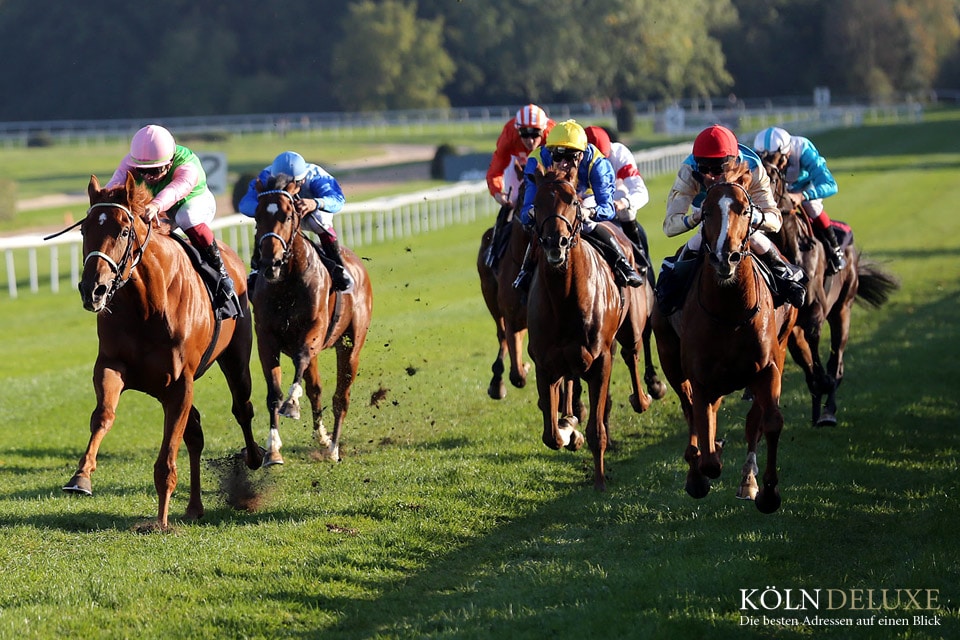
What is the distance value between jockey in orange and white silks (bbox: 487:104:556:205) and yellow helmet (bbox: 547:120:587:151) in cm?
118

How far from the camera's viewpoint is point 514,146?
10.2 meters

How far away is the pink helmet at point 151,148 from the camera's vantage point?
7305 millimetres

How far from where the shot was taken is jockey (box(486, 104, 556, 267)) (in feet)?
32.0

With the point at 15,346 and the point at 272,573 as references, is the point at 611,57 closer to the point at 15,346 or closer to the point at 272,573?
the point at 15,346

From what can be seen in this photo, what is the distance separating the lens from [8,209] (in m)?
30.4

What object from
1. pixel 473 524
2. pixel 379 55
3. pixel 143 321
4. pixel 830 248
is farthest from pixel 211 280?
pixel 379 55

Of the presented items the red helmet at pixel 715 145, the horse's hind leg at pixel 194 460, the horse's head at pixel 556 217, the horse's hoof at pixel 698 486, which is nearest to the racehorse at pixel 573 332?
the horse's head at pixel 556 217

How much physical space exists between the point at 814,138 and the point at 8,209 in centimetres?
2847

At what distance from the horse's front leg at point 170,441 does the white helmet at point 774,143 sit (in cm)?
459

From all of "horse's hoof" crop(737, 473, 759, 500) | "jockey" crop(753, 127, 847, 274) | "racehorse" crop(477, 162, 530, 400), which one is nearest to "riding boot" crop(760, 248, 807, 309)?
"horse's hoof" crop(737, 473, 759, 500)

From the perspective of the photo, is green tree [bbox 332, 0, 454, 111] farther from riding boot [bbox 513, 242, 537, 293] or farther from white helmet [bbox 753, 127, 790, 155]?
riding boot [bbox 513, 242, 537, 293]

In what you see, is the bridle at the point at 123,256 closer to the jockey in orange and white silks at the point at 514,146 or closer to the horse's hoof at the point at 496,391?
the jockey in orange and white silks at the point at 514,146

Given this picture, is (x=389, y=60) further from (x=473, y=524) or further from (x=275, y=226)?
(x=473, y=524)

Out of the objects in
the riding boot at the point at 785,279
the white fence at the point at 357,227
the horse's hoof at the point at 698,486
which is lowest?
the white fence at the point at 357,227
